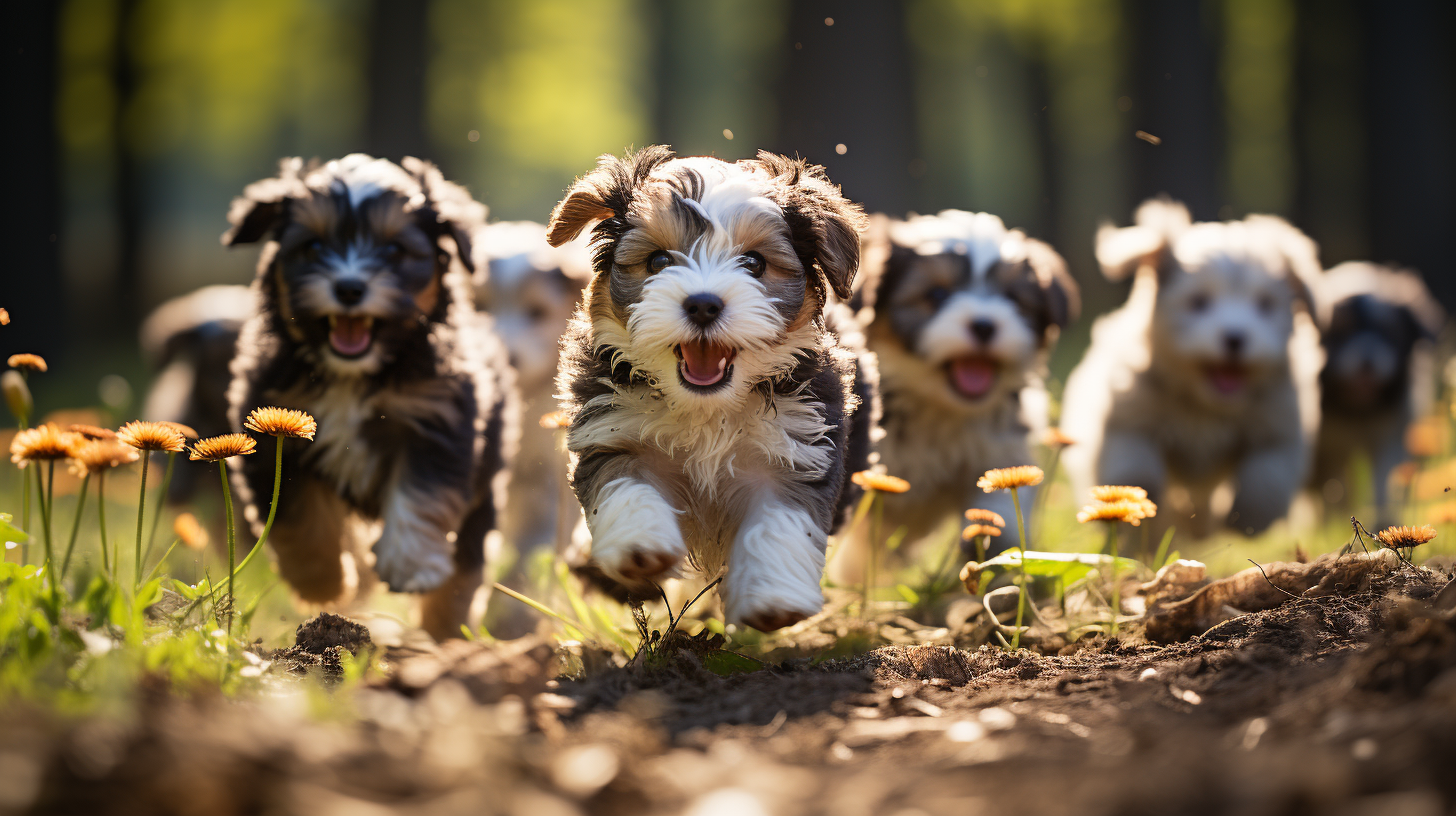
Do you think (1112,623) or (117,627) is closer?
(117,627)

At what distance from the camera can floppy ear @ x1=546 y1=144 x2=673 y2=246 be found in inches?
144

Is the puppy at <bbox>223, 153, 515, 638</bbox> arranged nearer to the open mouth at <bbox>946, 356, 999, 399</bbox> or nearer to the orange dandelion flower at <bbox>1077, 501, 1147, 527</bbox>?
the open mouth at <bbox>946, 356, 999, 399</bbox>

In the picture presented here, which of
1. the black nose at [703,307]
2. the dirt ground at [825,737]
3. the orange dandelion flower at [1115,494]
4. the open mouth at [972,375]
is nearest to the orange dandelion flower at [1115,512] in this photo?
the orange dandelion flower at [1115,494]

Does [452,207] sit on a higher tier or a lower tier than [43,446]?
higher

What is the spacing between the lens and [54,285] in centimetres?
→ 1485

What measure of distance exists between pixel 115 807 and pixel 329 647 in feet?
5.74

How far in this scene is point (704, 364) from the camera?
3.35 metres

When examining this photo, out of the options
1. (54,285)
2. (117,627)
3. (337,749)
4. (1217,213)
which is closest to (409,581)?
(117,627)

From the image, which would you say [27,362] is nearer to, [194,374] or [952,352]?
[194,374]

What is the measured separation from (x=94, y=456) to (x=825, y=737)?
214 centimetres

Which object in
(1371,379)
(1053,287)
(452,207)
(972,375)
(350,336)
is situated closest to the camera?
(350,336)

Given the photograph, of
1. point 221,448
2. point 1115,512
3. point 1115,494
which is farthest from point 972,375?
point 221,448

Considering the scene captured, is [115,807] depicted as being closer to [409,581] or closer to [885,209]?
[409,581]

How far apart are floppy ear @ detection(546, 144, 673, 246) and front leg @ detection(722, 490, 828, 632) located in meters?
1.15
